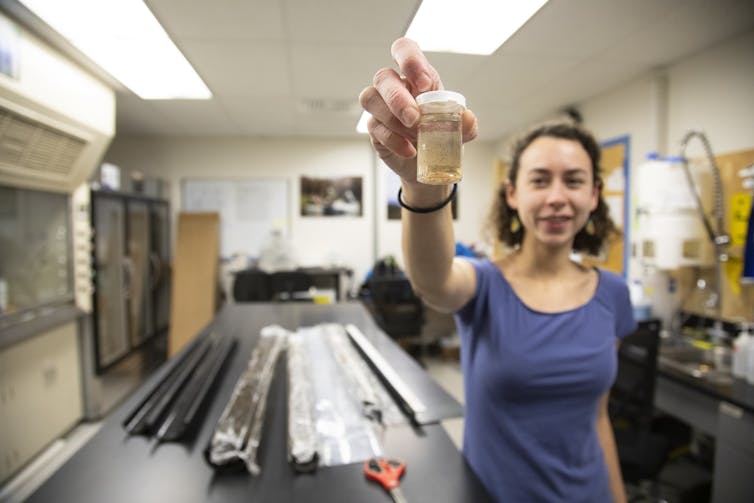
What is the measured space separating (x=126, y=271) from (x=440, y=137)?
11.9 feet

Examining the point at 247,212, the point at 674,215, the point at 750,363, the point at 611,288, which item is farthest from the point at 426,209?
the point at 247,212

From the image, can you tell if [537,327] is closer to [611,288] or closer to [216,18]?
[611,288]

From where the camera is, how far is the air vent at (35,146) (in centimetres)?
56

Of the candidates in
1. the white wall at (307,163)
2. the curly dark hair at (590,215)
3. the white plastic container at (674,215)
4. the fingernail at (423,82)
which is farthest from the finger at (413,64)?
the white plastic container at (674,215)

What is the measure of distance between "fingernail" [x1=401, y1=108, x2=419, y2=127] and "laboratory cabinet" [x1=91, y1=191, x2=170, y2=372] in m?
2.52

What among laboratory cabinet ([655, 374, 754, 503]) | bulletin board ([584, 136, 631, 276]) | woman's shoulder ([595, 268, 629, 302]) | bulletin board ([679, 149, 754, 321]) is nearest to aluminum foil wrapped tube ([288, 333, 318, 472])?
woman's shoulder ([595, 268, 629, 302])

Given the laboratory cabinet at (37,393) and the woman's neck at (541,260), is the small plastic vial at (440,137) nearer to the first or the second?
the woman's neck at (541,260)

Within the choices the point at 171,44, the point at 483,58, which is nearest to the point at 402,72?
the point at 483,58

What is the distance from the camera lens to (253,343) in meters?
1.47

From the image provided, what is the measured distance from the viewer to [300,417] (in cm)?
84

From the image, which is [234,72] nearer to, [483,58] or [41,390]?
[483,58]

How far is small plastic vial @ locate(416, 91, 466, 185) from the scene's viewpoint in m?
0.31

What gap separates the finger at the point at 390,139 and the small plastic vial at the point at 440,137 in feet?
0.18

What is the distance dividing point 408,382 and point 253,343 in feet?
2.30
